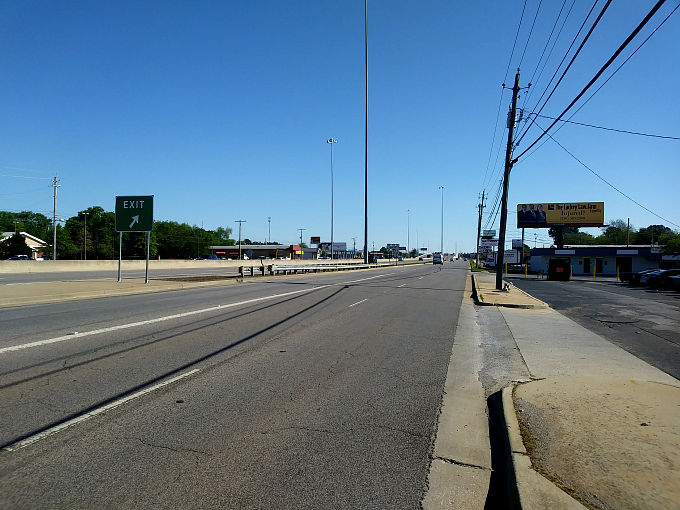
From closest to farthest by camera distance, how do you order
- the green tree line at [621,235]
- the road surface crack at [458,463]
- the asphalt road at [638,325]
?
the road surface crack at [458,463]
the asphalt road at [638,325]
the green tree line at [621,235]

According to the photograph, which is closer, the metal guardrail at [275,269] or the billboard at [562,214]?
the metal guardrail at [275,269]

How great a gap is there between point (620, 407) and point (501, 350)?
4559mm

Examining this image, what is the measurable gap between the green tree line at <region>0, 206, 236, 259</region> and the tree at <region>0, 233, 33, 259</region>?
1083 centimetres

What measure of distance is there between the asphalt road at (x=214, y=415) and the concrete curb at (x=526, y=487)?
2.36ft

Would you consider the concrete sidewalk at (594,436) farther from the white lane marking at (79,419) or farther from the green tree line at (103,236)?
the green tree line at (103,236)

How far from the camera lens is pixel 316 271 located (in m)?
47.1

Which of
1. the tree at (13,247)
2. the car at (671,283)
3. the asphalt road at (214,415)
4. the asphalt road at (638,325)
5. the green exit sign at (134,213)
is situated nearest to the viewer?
the asphalt road at (214,415)

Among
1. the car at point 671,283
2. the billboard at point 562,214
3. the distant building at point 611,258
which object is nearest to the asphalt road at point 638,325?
the car at point 671,283

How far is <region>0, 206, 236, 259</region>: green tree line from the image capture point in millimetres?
110000

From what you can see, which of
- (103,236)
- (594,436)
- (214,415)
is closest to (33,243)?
(103,236)

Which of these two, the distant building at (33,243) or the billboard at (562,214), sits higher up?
the billboard at (562,214)

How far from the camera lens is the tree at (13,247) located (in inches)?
3654

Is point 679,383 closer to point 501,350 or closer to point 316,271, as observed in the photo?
point 501,350

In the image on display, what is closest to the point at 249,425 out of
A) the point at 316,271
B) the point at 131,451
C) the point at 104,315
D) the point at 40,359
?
the point at 131,451
